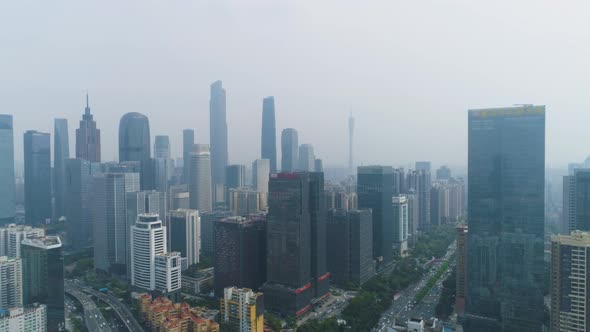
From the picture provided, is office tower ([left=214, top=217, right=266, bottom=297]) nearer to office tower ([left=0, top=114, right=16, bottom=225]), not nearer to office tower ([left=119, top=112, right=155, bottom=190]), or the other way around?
office tower ([left=0, top=114, right=16, bottom=225])

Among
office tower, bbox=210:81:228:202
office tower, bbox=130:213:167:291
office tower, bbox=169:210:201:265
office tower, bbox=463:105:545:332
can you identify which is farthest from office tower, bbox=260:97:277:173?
office tower, bbox=463:105:545:332

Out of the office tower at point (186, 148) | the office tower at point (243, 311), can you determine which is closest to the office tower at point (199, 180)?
the office tower at point (186, 148)

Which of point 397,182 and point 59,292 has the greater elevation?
A: point 397,182

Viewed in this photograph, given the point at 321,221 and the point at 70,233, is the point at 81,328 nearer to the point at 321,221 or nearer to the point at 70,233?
the point at 321,221

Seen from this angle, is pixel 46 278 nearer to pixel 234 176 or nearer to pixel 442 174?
pixel 234 176

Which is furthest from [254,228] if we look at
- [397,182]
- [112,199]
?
[397,182]
